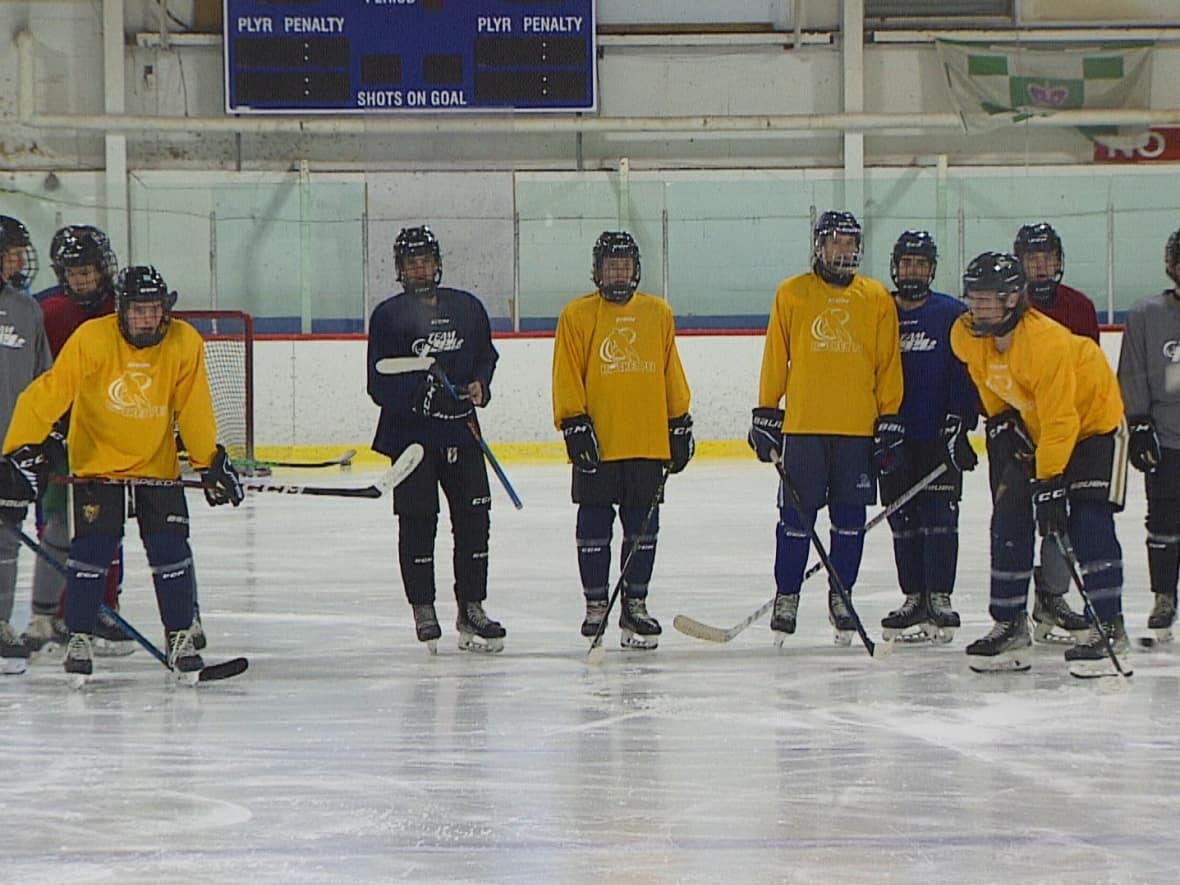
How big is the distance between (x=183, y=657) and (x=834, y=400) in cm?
162

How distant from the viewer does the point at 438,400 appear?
4520mm

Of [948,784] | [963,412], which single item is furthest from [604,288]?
[948,784]

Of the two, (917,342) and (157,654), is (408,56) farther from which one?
(157,654)

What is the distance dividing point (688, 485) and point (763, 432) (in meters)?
4.58

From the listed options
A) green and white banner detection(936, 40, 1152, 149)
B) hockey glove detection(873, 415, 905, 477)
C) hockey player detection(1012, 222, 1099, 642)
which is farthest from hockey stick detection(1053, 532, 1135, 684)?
green and white banner detection(936, 40, 1152, 149)

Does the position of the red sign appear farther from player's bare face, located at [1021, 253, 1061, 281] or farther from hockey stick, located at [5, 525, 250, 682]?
hockey stick, located at [5, 525, 250, 682]

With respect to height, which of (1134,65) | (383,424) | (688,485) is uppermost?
(1134,65)

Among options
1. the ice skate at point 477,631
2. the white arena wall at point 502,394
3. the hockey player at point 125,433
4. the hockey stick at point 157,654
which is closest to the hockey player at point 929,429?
the ice skate at point 477,631

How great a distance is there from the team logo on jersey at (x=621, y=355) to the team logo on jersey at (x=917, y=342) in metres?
0.62

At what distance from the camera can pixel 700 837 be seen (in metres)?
2.79

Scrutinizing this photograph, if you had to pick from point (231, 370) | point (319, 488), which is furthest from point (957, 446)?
point (231, 370)

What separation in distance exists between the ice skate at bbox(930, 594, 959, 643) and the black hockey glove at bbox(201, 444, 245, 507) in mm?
1746

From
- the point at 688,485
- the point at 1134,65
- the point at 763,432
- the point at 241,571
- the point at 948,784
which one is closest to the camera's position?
the point at 948,784

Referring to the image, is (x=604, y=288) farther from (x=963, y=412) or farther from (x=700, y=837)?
(x=700, y=837)
